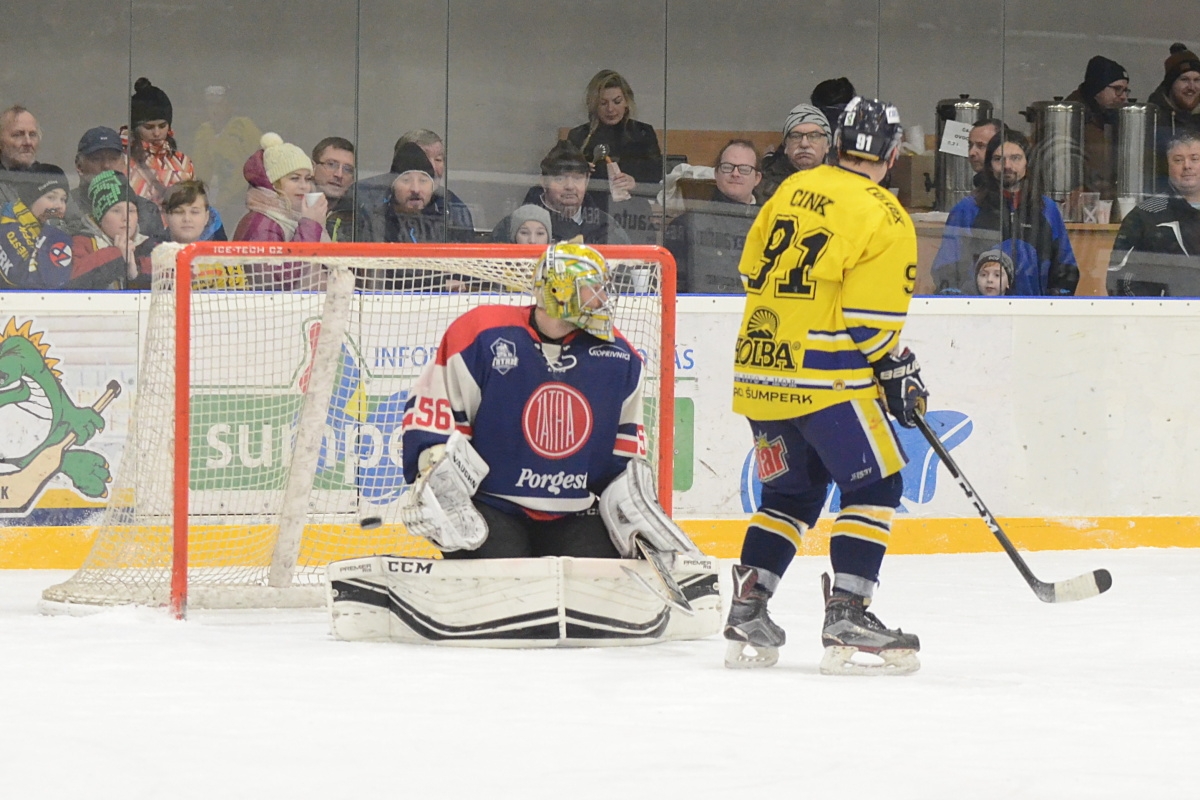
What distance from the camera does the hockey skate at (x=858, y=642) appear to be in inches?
131

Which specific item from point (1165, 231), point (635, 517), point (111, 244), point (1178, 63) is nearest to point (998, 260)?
point (1165, 231)

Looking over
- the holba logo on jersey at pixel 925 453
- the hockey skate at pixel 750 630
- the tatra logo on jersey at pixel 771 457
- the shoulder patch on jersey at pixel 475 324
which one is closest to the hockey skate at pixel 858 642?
the hockey skate at pixel 750 630

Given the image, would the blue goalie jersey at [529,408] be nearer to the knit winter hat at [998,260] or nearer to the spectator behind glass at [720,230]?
the spectator behind glass at [720,230]

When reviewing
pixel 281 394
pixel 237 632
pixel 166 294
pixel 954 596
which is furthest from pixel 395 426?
pixel 954 596

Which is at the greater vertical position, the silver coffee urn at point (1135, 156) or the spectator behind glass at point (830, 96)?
the spectator behind glass at point (830, 96)

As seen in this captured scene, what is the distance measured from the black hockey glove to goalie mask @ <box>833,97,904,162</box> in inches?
15.4

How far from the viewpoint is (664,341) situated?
4441mm

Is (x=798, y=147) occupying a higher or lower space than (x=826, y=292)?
higher

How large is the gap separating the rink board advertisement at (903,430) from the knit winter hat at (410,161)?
972mm

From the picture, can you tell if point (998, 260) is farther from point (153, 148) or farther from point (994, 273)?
point (153, 148)

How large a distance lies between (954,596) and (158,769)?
2841 millimetres

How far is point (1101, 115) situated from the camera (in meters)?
6.30

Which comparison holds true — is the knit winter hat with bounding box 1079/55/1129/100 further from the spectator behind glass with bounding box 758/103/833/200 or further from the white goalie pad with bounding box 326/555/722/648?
the white goalie pad with bounding box 326/555/722/648

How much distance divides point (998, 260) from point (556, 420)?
9.00ft
